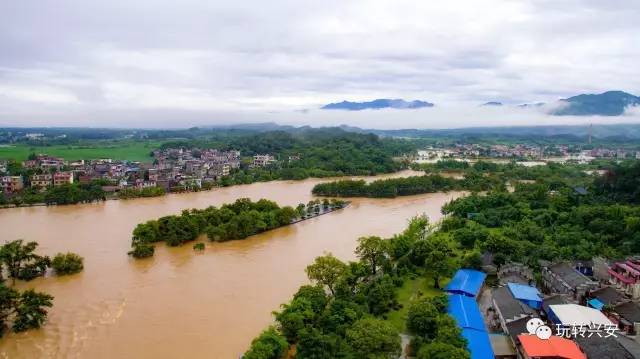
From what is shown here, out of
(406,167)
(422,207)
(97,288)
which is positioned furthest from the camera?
(406,167)

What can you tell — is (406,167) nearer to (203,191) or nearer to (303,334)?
(203,191)

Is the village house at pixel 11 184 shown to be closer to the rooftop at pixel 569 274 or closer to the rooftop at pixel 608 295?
the rooftop at pixel 569 274

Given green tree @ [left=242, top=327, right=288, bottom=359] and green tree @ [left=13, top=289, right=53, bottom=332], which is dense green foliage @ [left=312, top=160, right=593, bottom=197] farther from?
green tree @ [left=242, top=327, right=288, bottom=359]

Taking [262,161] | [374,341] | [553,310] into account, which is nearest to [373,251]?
[553,310]

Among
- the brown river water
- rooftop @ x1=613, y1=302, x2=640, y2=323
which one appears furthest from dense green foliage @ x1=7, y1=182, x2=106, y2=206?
rooftop @ x1=613, y1=302, x2=640, y2=323

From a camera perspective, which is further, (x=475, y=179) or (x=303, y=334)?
(x=475, y=179)

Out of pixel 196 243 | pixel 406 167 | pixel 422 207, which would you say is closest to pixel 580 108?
pixel 406 167
